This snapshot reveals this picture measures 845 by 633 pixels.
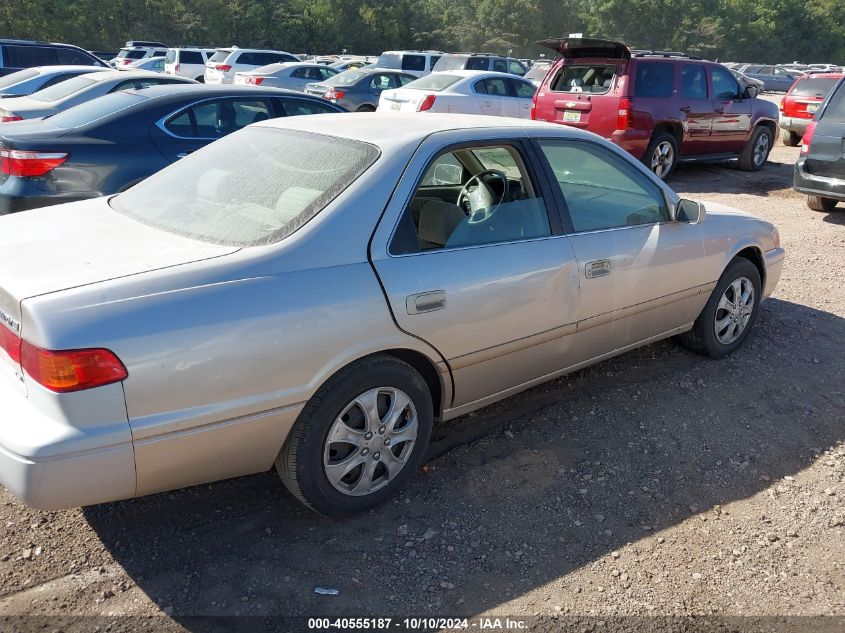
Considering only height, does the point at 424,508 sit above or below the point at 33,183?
below

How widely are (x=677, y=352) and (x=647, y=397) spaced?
2.52 ft

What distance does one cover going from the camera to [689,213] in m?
4.36

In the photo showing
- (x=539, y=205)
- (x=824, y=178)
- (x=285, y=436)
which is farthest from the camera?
(x=824, y=178)

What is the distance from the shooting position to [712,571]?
2.99 metres

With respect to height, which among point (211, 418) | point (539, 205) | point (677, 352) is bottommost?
point (677, 352)

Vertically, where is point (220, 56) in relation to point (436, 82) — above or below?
below

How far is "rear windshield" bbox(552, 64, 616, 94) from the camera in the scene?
10.6 m

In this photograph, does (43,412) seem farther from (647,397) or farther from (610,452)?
(647,397)

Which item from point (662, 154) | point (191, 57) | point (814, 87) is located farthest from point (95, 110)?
point (191, 57)

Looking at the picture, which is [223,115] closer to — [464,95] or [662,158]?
[662,158]

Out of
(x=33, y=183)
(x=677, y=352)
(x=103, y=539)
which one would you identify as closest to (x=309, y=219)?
(x=103, y=539)

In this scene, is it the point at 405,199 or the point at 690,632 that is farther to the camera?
the point at 405,199

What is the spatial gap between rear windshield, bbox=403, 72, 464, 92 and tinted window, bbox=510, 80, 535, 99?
1.42 meters

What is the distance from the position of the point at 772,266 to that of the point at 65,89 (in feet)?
33.2
